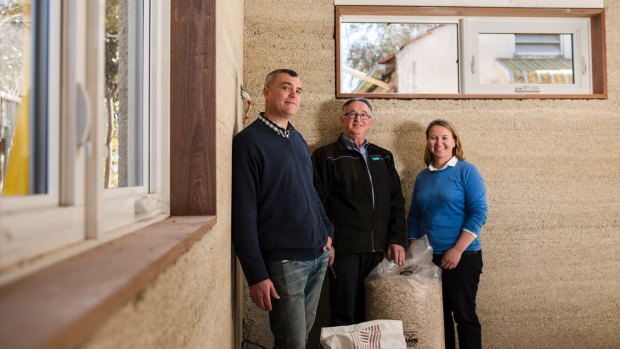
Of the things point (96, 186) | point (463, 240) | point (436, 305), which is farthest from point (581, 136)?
point (96, 186)

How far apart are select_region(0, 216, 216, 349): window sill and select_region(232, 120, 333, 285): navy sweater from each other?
1025mm

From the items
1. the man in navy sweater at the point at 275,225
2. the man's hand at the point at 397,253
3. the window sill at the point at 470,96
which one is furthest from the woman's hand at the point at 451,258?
the window sill at the point at 470,96

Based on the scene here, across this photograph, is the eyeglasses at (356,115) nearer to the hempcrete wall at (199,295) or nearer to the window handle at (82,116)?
the hempcrete wall at (199,295)

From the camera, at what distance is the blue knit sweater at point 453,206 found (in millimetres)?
2559

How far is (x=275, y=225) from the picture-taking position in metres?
1.90

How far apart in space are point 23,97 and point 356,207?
80.8 inches

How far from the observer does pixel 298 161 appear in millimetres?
2012

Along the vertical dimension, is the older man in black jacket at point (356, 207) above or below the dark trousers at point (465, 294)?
above

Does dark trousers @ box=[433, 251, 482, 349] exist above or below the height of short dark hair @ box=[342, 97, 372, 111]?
below

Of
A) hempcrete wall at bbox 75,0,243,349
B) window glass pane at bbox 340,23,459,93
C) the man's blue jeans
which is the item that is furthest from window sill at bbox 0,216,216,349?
window glass pane at bbox 340,23,459,93

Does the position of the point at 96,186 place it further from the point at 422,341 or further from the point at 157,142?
the point at 422,341

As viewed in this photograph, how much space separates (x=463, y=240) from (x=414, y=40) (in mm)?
1305

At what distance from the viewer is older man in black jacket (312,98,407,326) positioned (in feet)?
8.51

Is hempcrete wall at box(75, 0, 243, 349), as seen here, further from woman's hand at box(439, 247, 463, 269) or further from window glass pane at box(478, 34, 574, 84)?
window glass pane at box(478, 34, 574, 84)
